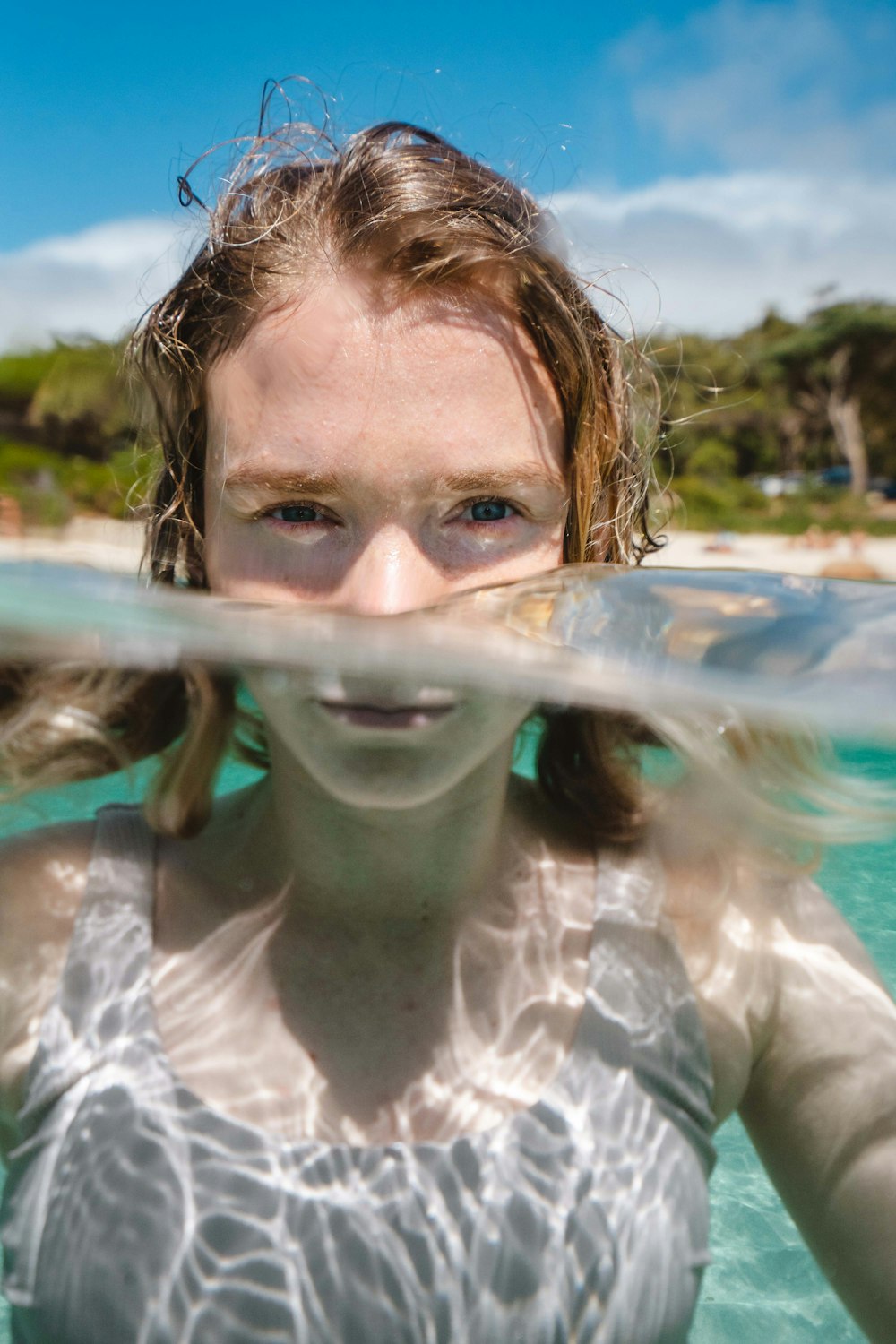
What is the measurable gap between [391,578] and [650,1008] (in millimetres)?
1132

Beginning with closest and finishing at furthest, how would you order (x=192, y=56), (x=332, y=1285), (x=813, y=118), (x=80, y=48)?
(x=332, y=1285) < (x=192, y=56) < (x=80, y=48) < (x=813, y=118)

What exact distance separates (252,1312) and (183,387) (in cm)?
211

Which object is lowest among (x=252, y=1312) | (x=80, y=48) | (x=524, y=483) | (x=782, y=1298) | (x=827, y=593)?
(x=782, y=1298)

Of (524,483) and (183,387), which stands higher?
(183,387)

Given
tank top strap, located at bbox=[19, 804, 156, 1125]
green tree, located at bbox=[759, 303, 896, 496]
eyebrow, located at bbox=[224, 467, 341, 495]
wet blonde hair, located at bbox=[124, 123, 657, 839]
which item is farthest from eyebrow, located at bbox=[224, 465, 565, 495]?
green tree, located at bbox=[759, 303, 896, 496]

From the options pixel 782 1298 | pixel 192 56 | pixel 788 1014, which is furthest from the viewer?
pixel 192 56

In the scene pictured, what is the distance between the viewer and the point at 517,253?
2518mm

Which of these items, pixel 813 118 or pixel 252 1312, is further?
pixel 813 118

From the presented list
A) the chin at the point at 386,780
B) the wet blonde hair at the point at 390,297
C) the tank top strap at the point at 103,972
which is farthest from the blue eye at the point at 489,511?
the tank top strap at the point at 103,972

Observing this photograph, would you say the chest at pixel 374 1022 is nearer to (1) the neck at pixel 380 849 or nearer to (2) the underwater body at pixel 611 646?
(1) the neck at pixel 380 849

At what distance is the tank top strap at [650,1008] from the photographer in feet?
7.52

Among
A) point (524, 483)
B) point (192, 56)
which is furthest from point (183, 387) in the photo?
point (192, 56)

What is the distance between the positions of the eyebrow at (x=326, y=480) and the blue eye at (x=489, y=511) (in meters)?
0.04

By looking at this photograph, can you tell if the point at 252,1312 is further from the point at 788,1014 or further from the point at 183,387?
the point at 183,387
